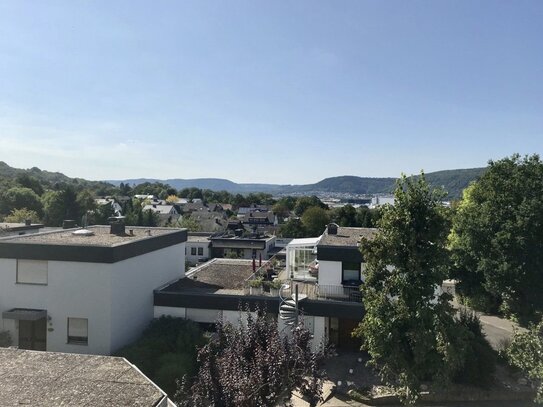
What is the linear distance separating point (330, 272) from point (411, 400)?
6889mm

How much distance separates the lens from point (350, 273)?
1823 centimetres

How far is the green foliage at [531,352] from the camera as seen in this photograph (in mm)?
11156

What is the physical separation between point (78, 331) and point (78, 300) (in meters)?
1.22

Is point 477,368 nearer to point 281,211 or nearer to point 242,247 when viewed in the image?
point 242,247

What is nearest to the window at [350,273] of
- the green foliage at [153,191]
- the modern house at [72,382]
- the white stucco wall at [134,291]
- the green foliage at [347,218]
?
the white stucco wall at [134,291]

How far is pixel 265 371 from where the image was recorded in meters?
8.34

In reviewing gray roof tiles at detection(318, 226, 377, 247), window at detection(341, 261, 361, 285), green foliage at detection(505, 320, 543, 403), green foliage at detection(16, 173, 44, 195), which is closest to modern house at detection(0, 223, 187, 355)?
gray roof tiles at detection(318, 226, 377, 247)

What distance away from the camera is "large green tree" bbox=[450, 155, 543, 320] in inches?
781

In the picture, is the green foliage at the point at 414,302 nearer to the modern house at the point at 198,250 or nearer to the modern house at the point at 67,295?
the modern house at the point at 67,295

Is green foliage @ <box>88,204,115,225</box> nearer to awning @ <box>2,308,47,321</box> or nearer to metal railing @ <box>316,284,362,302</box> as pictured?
awning @ <box>2,308,47,321</box>

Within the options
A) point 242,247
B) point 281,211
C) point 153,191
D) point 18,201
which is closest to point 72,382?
point 242,247

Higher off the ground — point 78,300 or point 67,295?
point 67,295

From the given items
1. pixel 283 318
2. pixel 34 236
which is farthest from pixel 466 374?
pixel 34 236

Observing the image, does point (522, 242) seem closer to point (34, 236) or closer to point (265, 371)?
point (265, 371)
